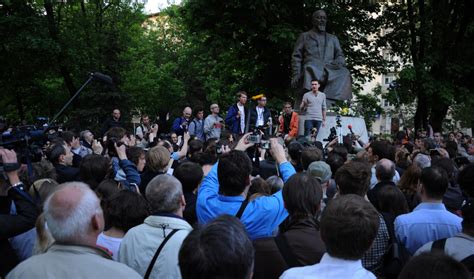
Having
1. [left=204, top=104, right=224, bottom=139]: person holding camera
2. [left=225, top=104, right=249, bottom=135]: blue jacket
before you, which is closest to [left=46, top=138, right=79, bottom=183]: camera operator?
[left=225, top=104, right=249, bottom=135]: blue jacket

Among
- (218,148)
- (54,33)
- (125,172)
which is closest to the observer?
(125,172)

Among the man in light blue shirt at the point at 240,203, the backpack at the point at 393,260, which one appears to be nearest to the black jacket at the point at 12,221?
the man in light blue shirt at the point at 240,203

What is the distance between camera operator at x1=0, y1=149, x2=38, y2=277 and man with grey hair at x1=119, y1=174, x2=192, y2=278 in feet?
2.27

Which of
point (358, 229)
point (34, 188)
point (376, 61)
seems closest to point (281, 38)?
point (376, 61)

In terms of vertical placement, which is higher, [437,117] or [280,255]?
[437,117]

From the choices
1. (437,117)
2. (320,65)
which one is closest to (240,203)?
(320,65)

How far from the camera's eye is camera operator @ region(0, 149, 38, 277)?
3490 mm

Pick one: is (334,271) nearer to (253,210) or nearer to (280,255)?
(280,255)

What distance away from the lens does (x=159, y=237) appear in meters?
3.45

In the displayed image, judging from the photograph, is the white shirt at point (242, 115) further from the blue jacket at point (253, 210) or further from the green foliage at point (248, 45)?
the blue jacket at point (253, 210)

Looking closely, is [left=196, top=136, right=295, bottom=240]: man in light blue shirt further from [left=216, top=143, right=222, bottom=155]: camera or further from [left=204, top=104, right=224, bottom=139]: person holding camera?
[left=204, top=104, right=224, bottom=139]: person holding camera

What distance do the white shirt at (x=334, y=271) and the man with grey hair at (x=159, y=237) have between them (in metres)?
0.92

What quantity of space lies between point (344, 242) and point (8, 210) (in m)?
2.48

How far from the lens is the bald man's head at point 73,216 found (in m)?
2.55
